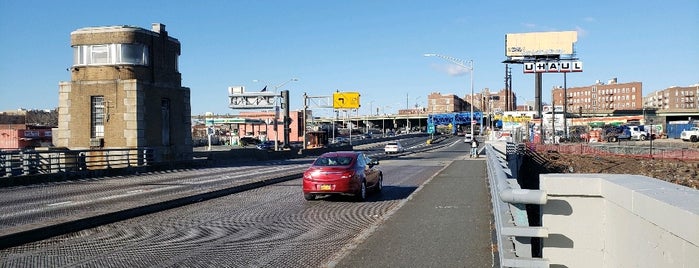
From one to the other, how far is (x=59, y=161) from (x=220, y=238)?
963 inches

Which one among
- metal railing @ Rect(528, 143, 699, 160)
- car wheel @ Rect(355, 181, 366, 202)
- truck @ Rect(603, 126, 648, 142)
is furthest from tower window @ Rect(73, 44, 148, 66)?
truck @ Rect(603, 126, 648, 142)

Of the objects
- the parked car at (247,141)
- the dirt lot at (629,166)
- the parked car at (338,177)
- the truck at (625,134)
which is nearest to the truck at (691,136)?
the truck at (625,134)

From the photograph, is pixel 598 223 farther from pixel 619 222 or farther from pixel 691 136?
pixel 691 136

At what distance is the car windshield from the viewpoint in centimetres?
1758

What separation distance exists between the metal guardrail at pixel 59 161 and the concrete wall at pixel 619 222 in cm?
2399

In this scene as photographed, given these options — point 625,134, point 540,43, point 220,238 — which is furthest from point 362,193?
point 540,43

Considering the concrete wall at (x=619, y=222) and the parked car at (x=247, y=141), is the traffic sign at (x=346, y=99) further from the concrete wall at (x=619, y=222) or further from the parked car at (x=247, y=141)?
the concrete wall at (x=619, y=222)

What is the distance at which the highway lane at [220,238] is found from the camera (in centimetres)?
878

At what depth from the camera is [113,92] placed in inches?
1393

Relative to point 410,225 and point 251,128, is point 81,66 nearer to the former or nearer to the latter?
point 410,225

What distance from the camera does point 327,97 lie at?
6800 centimetres

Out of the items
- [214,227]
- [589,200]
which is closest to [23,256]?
[214,227]

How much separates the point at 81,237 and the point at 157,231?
4.31 ft

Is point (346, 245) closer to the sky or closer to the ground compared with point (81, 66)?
closer to the ground
